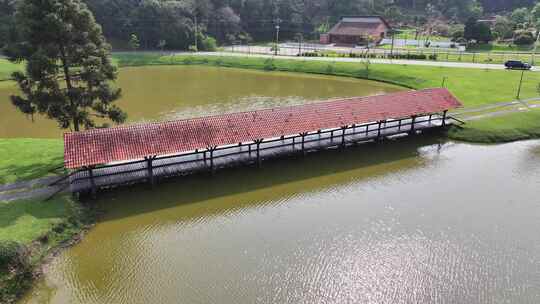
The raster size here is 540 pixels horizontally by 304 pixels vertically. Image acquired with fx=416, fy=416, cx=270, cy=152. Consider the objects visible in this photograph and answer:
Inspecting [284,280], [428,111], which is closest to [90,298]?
[284,280]

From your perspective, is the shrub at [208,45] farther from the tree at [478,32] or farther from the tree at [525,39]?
the tree at [525,39]

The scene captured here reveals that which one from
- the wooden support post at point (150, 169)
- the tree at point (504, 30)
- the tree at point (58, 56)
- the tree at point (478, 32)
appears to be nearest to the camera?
the wooden support post at point (150, 169)

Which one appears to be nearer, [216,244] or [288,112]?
[216,244]

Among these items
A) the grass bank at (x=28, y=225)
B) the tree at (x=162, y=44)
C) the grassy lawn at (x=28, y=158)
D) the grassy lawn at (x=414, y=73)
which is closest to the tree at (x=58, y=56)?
the grassy lawn at (x=28, y=158)

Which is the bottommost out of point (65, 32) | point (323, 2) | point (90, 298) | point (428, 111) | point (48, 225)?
point (90, 298)

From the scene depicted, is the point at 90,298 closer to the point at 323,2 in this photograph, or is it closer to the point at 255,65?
the point at 255,65

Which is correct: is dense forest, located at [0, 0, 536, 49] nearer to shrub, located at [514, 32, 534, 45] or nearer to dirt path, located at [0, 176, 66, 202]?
shrub, located at [514, 32, 534, 45]

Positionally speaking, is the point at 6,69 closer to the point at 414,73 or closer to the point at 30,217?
the point at 30,217
